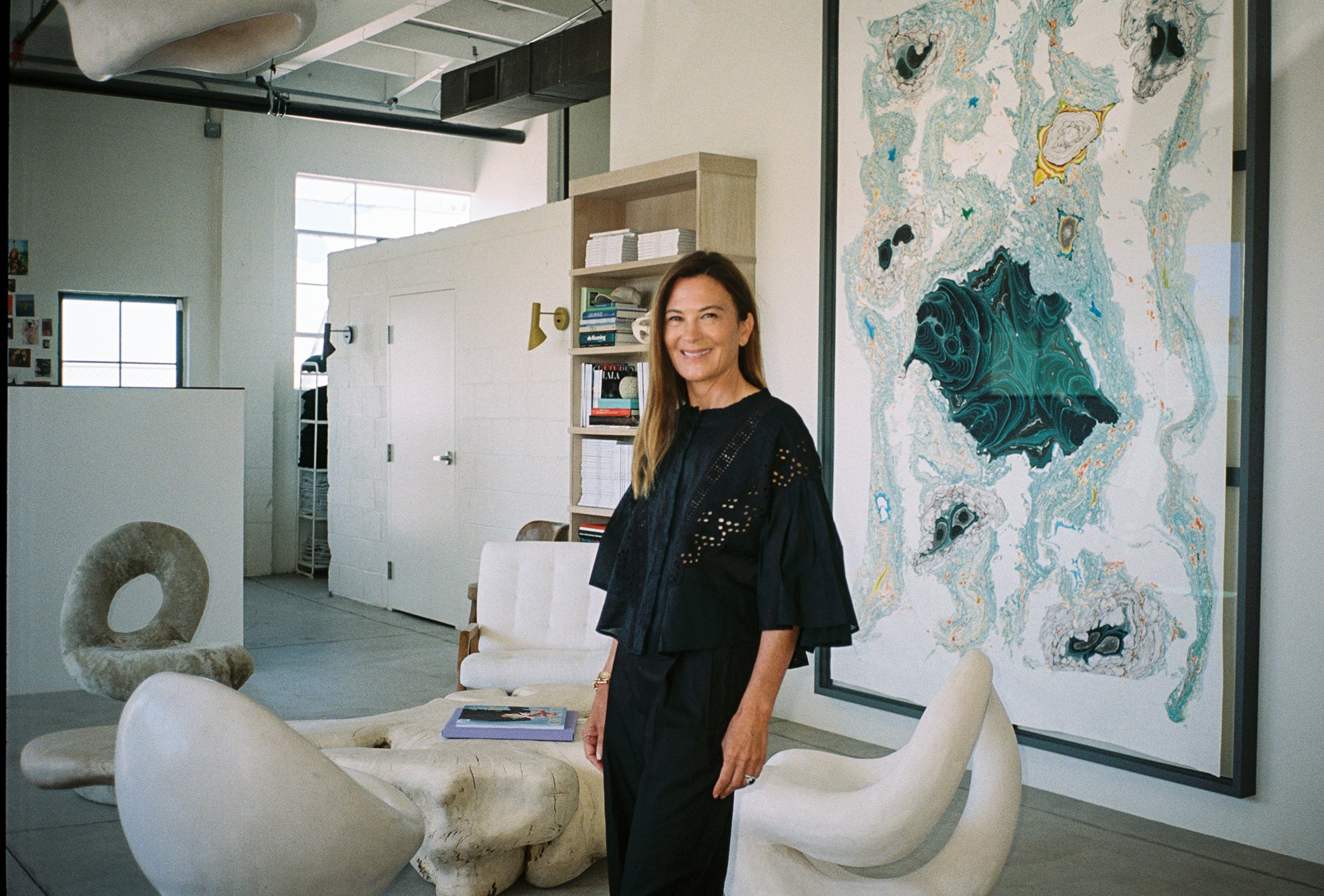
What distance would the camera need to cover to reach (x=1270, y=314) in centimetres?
359

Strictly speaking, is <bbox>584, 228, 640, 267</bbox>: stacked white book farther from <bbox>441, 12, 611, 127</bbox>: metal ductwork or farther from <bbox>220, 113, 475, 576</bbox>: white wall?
<bbox>220, 113, 475, 576</bbox>: white wall

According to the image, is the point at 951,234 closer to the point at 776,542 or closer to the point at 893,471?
the point at 893,471

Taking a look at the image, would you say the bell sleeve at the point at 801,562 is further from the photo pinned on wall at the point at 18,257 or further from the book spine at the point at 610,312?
the book spine at the point at 610,312

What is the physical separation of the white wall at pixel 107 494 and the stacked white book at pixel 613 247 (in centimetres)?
279

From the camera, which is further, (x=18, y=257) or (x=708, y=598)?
(x=708, y=598)

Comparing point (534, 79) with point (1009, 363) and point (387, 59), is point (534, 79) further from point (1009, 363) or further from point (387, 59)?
point (1009, 363)

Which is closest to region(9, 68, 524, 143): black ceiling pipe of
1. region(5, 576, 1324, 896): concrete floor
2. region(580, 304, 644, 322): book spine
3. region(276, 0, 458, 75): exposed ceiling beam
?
region(276, 0, 458, 75): exposed ceiling beam

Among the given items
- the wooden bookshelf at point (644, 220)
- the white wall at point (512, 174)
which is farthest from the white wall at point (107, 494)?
the white wall at point (512, 174)

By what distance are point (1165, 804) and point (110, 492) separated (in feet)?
11.4

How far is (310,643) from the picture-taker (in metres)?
7.12

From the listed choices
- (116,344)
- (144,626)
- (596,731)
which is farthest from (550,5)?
(596,731)

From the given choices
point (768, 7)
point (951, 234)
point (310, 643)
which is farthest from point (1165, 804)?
point (310, 643)

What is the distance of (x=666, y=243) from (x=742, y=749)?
12.7ft

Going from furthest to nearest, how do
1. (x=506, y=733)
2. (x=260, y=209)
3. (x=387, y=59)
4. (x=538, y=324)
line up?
(x=260, y=209) → (x=387, y=59) → (x=538, y=324) → (x=506, y=733)
